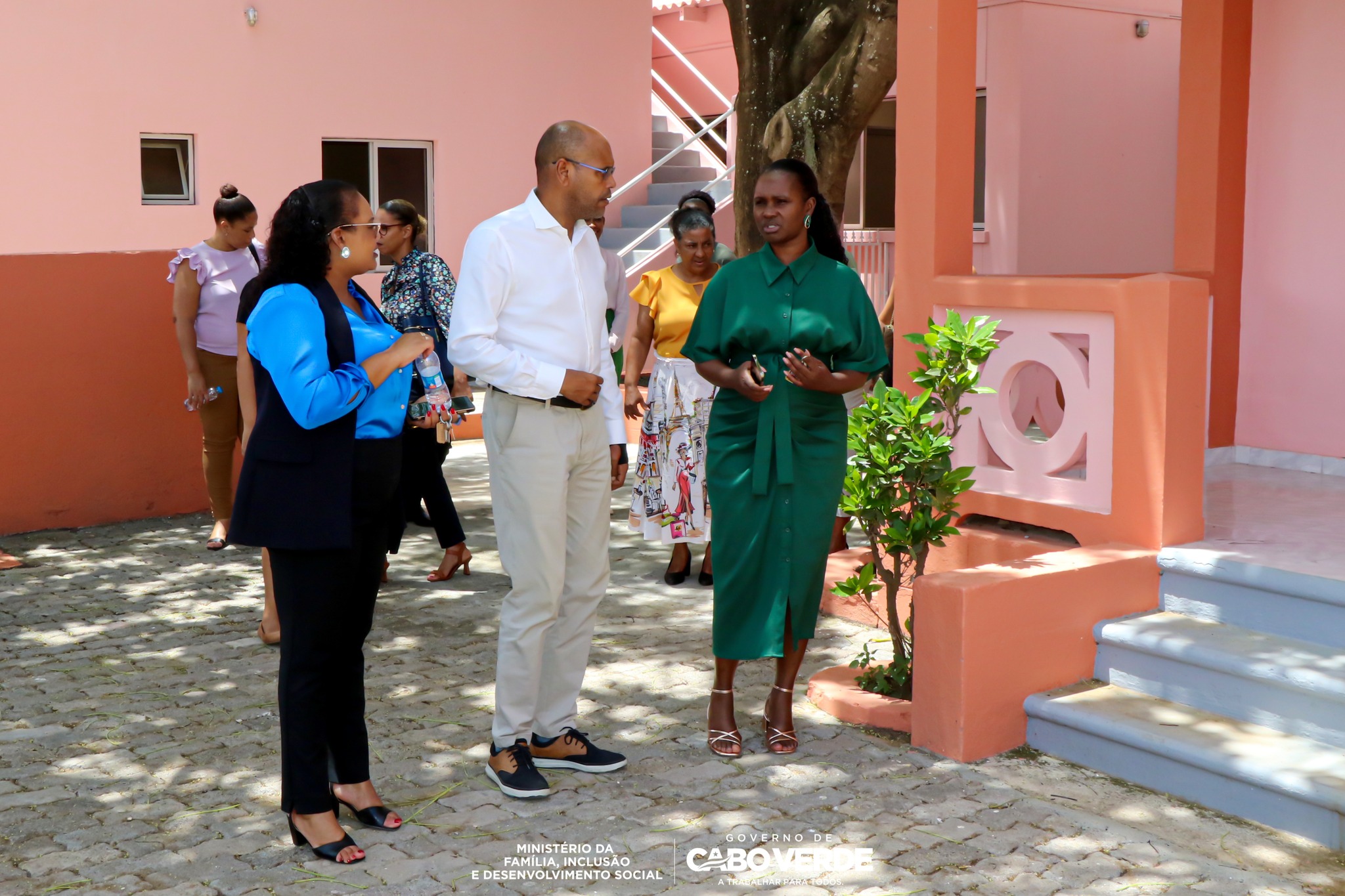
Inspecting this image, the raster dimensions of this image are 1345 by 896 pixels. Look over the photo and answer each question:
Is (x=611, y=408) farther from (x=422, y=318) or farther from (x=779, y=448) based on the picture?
(x=422, y=318)

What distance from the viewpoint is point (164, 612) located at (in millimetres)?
6738

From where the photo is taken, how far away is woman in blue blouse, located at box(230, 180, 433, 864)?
374 cm

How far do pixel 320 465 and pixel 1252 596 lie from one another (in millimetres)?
3299

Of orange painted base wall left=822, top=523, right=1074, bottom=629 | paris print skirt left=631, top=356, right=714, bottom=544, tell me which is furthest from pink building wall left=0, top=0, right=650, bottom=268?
orange painted base wall left=822, top=523, right=1074, bottom=629

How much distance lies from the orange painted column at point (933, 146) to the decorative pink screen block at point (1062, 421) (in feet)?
1.05

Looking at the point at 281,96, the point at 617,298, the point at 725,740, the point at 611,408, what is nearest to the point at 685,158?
the point at 281,96

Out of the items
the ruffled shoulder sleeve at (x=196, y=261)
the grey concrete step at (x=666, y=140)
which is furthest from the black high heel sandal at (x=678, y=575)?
the grey concrete step at (x=666, y=140)

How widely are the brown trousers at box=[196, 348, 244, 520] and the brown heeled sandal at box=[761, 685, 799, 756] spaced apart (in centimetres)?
428

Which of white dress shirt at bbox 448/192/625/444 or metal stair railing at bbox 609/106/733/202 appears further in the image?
metal stair railing at bbox 609/106/733/202

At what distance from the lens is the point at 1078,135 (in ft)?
37.6

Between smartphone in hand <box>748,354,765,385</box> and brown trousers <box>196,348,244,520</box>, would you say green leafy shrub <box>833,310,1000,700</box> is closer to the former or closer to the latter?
smartphone in hand <box>748,354,765,385</box>

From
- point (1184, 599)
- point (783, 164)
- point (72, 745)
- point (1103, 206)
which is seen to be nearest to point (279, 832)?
point (72, 745)

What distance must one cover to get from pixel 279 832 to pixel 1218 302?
18.5 ft

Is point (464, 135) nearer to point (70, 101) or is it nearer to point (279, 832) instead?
point (70, 101)
